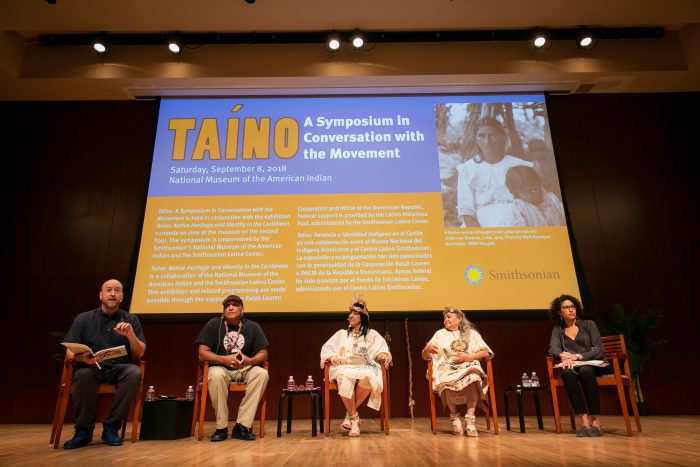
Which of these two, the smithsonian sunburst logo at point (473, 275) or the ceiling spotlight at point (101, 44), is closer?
the smithsonian sunburst logo at point (473, 275)

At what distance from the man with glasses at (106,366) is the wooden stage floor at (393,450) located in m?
0.14

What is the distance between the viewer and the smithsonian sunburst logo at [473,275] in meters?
4.93

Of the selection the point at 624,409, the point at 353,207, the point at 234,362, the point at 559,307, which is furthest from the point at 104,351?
the point at 624,409

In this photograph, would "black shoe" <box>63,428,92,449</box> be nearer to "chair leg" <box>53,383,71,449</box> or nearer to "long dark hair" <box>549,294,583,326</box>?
"chair leg" <box>53,383,71,449</box>

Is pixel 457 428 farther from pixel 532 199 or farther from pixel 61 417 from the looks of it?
pixel 532 199

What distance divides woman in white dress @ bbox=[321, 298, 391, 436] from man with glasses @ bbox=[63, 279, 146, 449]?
1.39m

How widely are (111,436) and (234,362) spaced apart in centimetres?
87

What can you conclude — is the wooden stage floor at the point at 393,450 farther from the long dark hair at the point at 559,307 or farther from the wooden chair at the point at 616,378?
the long dark hair at the point at 559,307

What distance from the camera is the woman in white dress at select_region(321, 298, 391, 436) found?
11.5 ft

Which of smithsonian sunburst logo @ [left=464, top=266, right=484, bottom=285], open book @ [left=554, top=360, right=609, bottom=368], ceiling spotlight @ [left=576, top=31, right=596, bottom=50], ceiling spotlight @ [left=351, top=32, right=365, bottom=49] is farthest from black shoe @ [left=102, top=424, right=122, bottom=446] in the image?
ceiling spotlight @ [left=576, top=31, right=596, bottom=50]

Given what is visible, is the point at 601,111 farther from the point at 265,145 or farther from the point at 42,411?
the point at 42,411

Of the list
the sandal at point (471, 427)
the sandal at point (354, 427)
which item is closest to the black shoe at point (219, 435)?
the sandal at point (354, 427)

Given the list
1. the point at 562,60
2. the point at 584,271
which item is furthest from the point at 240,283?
the point at 562,60

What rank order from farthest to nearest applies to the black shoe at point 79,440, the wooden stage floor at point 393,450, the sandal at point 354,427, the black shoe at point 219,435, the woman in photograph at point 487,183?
the woman in photograph at point 487,183
the sandal at point 354,427
the black shoe at point 219,435
the black shoe at point 79,440
the wooden stage floor at point 393,450
